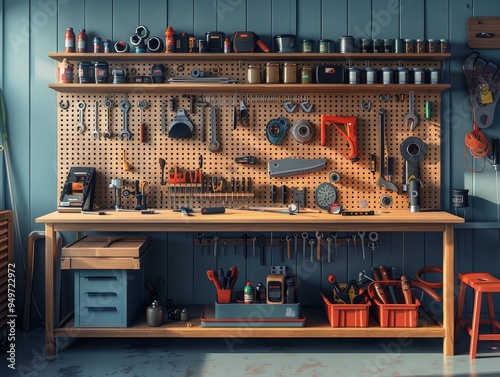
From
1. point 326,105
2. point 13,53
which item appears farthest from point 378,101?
point 13,53

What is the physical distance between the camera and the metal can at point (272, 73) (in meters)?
3.79

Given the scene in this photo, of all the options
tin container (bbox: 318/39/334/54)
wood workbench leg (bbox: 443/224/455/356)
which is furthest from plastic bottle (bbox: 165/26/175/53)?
wood workbench leg (bbox: 443/224/455/356)

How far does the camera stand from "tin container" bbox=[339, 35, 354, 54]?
12.4 feet

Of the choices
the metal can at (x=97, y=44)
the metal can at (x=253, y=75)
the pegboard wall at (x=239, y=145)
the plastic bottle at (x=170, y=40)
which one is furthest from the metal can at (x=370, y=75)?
the metal can at (x=97, y=44)

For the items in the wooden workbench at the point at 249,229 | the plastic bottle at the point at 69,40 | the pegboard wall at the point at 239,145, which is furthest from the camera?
the pegboard wall at the point at 239,145

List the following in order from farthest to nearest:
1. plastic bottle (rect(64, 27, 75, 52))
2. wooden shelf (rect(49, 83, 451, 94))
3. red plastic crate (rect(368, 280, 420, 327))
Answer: plastic bottle (rect(64, 27, 75, 52)) < wooden shelf (rect(49, 83, 451, 94)) < red plastic crate (rect(368, 280, 420, 327))

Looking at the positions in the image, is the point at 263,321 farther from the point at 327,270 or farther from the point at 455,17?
the point at 455,17

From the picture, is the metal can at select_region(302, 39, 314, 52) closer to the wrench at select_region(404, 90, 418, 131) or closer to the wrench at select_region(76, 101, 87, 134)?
the wrench at select_region(404, 90, 418, 131)

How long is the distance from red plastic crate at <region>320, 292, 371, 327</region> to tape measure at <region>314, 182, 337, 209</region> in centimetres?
72

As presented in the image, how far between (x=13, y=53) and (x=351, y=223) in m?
2.45

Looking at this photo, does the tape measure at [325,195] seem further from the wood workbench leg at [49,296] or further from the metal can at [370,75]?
the wood workbench leg at [49,296]

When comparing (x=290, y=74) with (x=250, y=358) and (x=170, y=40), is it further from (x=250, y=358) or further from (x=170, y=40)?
(x=250, y=358)

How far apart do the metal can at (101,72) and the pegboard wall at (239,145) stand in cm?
12

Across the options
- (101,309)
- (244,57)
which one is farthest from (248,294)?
(244,57)
